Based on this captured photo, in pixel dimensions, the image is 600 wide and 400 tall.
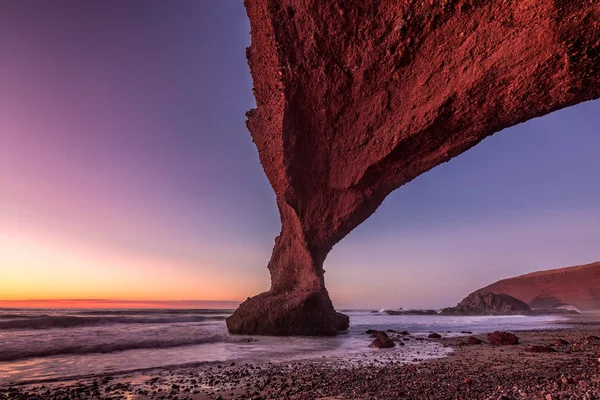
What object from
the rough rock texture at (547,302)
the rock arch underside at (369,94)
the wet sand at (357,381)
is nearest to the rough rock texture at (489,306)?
the rough rock texture at (547,302)

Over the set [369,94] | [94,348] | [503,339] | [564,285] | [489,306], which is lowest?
[489,306]

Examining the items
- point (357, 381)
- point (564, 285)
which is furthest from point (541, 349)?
point (564, 285)

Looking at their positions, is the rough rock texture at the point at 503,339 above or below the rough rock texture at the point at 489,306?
above

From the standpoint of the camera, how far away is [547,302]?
54.8 metres

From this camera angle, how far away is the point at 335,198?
1467cm

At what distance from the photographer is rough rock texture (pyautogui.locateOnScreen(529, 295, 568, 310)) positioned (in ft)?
177

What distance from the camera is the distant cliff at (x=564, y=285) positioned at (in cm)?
5041

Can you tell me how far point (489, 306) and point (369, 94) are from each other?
3809cm

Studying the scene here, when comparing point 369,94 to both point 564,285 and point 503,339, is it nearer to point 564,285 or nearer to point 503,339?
point 503,339

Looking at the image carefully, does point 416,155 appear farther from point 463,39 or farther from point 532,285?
point 532,285

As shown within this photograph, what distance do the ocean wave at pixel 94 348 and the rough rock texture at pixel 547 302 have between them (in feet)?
210

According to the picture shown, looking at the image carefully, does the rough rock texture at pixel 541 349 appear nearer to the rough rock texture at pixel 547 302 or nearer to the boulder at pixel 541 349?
the boulder at pixel 541 349

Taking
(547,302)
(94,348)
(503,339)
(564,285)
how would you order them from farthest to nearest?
1. (564,285)
2. (547,302)
3. (503,339)
4. (94,348)

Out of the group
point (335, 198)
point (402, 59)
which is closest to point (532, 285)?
point (335, 198)
